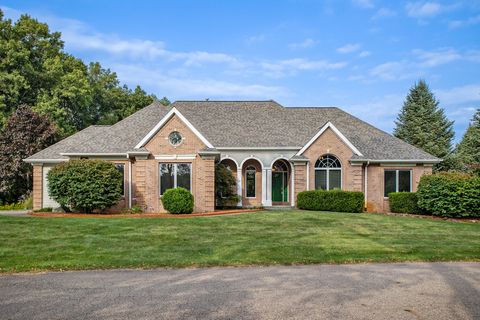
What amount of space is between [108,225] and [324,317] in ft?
38.6

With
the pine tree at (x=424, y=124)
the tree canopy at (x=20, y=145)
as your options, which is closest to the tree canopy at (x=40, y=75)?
the tree canopy at (x=20, y=145)

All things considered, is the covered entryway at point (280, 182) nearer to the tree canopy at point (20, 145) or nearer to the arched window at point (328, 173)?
the arched window at point (328, 173)

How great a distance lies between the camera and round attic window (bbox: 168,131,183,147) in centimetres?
2217

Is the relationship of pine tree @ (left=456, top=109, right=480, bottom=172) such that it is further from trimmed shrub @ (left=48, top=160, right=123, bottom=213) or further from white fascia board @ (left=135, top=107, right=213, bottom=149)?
trimmed shrub @ (left=48, top=160, right=123, bottom=213)

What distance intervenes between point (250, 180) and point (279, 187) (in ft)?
7.43

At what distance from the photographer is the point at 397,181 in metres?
25.7

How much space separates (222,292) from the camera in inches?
266

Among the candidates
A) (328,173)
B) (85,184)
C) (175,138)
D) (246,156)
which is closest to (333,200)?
(328,173)

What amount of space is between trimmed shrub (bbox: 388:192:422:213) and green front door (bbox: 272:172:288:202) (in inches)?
277

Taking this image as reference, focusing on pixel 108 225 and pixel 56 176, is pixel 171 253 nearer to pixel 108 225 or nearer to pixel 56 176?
pixel 108 225

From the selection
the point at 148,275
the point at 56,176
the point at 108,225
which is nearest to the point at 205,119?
the point at 56,176

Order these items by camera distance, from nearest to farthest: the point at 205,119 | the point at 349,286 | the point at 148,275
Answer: the point at 349,286
the point at 148,275
the point at 205,119

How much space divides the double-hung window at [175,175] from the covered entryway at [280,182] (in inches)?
311

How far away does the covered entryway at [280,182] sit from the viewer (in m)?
28.2
